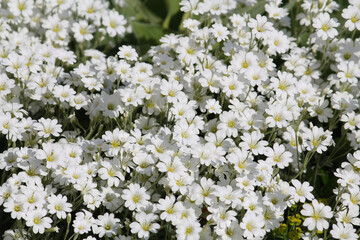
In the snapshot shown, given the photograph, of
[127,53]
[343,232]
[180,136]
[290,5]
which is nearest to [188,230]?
[180,136]

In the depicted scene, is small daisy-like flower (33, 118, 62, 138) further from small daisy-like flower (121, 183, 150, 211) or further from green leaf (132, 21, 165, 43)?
green leaf (132, 21, 165, 43)

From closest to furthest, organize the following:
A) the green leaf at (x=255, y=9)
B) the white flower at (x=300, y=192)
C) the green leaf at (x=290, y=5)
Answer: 1. the white flower at (x=300, y=192)
2. the green leaf at (x=255, y=9)
3. the green leaf at (x=290, y=5)

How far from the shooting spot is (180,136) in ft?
9.32

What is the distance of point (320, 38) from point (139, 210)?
186 centimetres

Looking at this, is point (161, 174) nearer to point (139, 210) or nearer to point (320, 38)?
point (139, 210)

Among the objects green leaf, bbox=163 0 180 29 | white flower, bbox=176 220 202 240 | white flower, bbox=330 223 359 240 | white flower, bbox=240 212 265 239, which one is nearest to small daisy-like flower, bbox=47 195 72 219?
white flower, bbox=176 220 202 240

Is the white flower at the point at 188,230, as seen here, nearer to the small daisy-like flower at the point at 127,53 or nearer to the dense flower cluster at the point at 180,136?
the dense flower cluster at the point at 180,136

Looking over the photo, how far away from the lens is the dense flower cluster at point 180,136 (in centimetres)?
268

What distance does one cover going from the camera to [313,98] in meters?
3.34

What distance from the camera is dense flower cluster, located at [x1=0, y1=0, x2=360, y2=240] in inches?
105

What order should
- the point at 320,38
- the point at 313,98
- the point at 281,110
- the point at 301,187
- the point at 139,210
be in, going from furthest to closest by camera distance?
the point at 320,38 < the point at 313,98 < the point at 281,110 < the point at 301,187 < the point at 139,210

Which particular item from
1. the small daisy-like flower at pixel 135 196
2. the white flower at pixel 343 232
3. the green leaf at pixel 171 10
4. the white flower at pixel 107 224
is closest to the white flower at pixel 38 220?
the white flower at pixel 107 224

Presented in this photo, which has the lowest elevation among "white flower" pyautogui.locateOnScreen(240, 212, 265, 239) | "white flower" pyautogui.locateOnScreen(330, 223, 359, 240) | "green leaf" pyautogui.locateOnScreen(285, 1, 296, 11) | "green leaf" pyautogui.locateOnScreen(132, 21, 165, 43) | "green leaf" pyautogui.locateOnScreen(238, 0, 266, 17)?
"white flower" pyautogui.locateOnScreen(240, 212, 265, 239)

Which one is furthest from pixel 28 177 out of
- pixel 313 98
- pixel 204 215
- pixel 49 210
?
pixel 313 98
